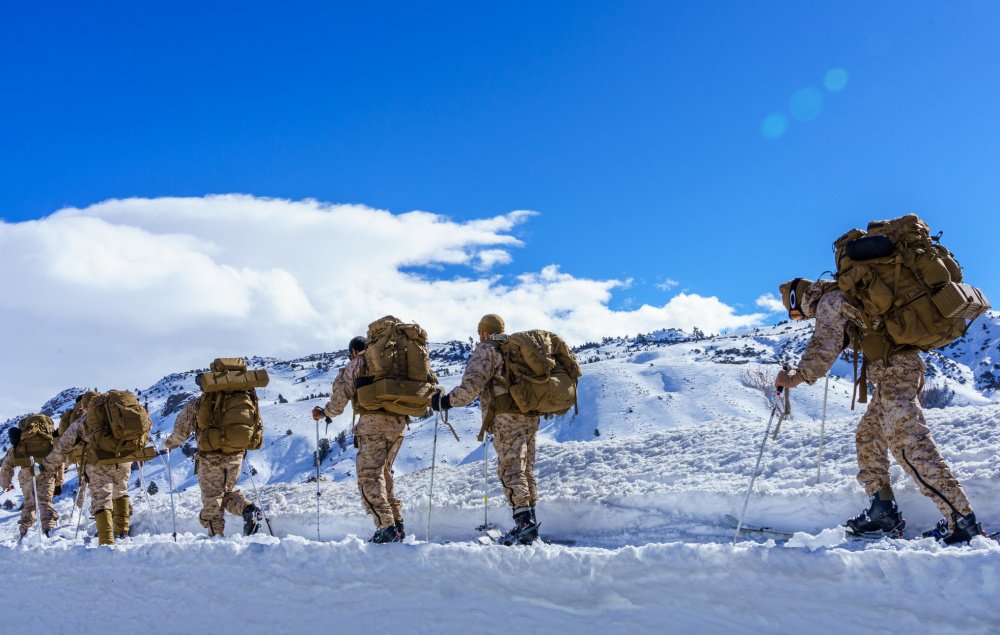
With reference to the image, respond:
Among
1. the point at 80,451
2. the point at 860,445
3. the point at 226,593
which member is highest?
the point at 80,451

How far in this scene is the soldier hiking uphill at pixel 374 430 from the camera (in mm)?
7051

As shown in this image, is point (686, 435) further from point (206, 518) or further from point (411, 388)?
point (206, 518)

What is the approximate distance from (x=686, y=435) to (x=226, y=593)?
724 centimetres

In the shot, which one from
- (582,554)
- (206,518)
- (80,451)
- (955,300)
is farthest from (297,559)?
(80,451)

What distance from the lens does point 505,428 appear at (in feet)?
22.7

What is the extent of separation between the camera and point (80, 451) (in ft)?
33.1

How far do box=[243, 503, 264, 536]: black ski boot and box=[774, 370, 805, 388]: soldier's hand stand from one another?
6.37 meters

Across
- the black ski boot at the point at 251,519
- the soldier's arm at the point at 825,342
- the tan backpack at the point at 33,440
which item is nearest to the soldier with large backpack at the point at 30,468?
the tan backpack at the point at 33,440

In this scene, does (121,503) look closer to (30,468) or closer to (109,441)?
(109,441)

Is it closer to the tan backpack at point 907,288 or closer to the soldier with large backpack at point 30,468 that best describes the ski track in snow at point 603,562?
the tan backpack at point 907,288

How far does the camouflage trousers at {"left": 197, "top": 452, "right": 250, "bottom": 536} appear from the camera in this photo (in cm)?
905

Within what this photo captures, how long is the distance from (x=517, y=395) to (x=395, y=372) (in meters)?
1.23

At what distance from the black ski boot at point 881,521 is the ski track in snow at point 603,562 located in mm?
185

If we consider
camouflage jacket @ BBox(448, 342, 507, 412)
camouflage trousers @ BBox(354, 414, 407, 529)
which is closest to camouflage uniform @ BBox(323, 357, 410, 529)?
camouflage trousers @ BBox(354, 414, 407, 529)
